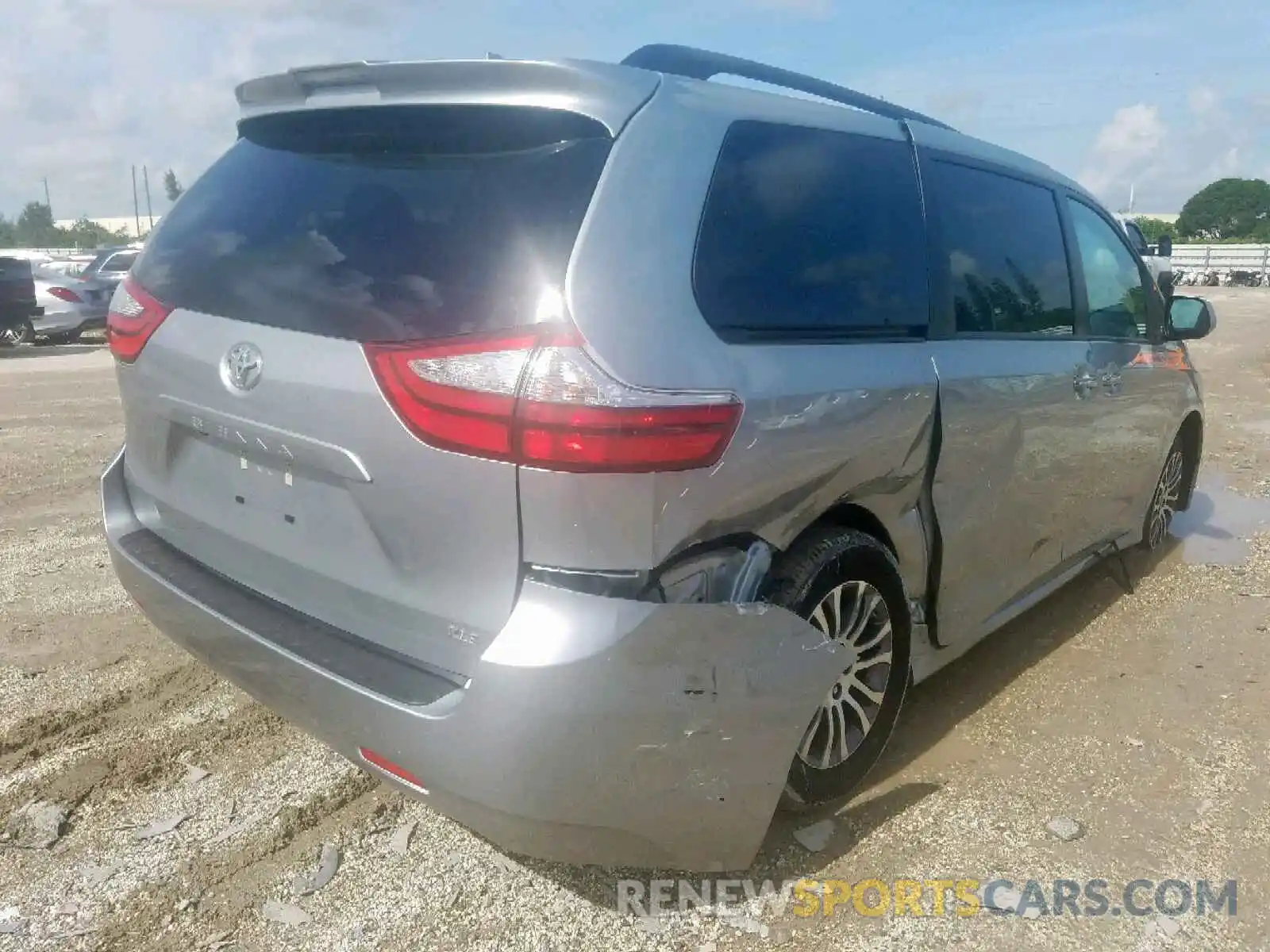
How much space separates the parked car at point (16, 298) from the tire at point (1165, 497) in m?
16.3

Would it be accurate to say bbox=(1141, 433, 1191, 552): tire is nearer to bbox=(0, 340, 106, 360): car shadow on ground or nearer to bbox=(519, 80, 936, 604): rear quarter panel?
bbox=(519, 80, 936, 604): rear quarter panel

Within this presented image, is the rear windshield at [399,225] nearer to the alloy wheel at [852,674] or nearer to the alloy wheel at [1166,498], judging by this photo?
the alloy wheel at [852,674]

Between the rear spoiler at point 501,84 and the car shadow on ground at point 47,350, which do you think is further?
the car shadow on ground at point 47,350

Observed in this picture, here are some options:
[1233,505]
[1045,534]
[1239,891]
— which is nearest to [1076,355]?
[1045,534]

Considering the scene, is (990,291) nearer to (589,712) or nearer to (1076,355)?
(1076,355)

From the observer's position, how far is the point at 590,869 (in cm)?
263

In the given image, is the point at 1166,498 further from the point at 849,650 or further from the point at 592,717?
the point at 592,717

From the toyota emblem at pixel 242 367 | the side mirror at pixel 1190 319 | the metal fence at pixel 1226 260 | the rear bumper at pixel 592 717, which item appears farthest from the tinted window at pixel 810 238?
the metal fence at pixel 1226 260

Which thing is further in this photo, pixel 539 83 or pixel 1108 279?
pixel 1108 279

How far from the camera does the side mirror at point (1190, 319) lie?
15.7 feet

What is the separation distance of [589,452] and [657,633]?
38cm

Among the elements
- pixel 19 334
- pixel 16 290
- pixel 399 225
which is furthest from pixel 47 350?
pixel 399 225

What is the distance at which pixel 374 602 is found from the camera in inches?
87.9

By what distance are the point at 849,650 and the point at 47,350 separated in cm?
1718
